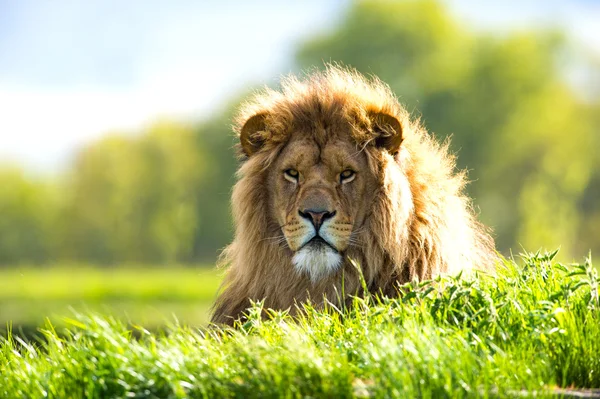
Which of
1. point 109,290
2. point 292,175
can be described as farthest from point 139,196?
point 292,175

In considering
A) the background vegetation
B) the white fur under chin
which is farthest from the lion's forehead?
the background vegetation

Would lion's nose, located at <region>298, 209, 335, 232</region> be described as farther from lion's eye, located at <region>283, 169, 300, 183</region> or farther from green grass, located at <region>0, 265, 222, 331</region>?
green grass, located at <region>0, 265, 222, 331</region>

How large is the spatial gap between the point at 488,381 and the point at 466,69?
37556mm

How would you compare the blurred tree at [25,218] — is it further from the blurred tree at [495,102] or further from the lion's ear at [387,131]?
the lion's ear at [387,131]

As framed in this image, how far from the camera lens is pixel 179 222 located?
1729 inches

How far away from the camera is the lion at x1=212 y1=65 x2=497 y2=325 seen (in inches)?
186

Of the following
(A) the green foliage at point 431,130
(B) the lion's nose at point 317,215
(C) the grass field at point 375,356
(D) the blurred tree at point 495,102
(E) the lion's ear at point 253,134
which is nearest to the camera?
(C) the grass field at point 375,356

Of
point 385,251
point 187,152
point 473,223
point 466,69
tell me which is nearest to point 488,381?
point 385,251

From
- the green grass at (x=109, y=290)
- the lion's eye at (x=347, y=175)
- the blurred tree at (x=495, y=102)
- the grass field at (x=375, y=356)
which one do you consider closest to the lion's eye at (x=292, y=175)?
the lion's eye at (x=347, y=175)

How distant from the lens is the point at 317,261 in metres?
4.70

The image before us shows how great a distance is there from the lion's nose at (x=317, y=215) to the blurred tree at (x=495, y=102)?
28.3 metres

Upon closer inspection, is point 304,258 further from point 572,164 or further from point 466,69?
point 466,69

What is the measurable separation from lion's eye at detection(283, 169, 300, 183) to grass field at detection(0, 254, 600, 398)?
2.78ft

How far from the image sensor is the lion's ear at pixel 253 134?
5.04m
